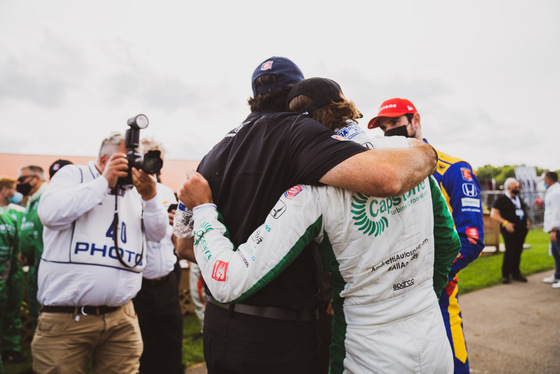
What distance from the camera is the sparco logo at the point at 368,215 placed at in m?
1.23

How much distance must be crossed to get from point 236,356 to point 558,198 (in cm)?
821

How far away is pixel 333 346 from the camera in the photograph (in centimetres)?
140

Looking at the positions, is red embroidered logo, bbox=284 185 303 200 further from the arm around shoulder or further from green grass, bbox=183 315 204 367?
green grass, bbox=183 315 204 367

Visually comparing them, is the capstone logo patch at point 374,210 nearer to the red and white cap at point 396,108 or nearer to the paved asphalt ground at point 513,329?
the red and white cap at point 396,108

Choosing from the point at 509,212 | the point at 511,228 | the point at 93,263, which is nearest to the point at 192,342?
the point at 93,263

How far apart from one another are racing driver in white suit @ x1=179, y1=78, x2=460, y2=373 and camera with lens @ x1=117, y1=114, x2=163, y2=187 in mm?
942

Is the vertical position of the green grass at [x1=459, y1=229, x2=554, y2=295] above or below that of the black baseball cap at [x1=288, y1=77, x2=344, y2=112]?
below

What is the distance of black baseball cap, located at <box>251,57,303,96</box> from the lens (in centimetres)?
159

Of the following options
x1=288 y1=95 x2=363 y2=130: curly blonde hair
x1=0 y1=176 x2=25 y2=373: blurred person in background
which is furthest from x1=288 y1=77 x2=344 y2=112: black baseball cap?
x1=0 y1=176 x2=25 y2=373: blurred person in background

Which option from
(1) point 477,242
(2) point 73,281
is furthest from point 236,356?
(1) point 477,242

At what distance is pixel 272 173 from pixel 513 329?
16.5 ft

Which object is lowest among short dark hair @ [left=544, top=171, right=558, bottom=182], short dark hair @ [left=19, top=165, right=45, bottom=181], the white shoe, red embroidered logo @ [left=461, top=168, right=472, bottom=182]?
the white shoe

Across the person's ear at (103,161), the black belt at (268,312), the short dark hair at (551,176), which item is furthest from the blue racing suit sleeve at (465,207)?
the short dark hair at (551,176)

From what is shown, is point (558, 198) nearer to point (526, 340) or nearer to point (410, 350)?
point (526, 340)
